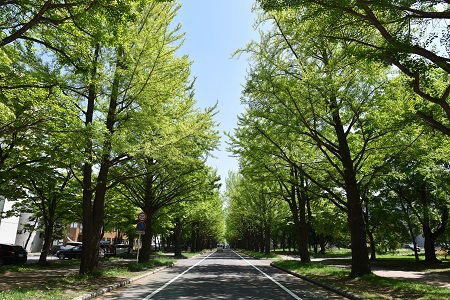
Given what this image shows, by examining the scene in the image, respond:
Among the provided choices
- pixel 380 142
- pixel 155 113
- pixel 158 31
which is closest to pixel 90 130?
pixel 155 113

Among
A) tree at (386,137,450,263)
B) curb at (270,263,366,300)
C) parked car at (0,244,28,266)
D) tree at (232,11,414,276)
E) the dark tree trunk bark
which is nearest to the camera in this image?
curb at (270,263,366,300)

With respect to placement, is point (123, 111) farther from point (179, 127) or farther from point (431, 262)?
point (431, 262)

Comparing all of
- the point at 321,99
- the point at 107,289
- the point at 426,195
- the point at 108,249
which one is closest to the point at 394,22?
the point at 321,99

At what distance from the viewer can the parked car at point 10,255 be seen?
2172 cm

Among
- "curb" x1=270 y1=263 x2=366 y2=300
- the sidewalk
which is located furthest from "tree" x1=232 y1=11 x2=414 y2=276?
the sidewalk

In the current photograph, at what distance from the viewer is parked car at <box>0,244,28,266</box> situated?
21.7m

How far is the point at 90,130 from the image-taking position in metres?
10.5

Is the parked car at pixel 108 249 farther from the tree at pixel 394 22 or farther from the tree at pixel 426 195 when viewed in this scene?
the tree at pixel 394 22

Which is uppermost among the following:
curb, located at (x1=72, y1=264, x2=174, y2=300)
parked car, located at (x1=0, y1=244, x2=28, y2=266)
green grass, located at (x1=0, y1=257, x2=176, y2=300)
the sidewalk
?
parked car, located at (x1=0, y1=244, x2=28, y2=266)

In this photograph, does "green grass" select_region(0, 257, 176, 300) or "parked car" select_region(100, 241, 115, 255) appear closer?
"green grass" select_region(0, 257, 176, 300)

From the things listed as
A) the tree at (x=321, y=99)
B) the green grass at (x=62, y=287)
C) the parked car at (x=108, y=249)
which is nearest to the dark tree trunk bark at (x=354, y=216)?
the tree at (x=321, y=99)

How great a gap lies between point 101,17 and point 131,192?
17.5 metres

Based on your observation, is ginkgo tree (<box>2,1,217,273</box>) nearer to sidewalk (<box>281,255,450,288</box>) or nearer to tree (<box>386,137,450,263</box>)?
sidewalk (<box>281,255,450,288</box>)

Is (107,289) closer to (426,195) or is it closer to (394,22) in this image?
(394,22)
